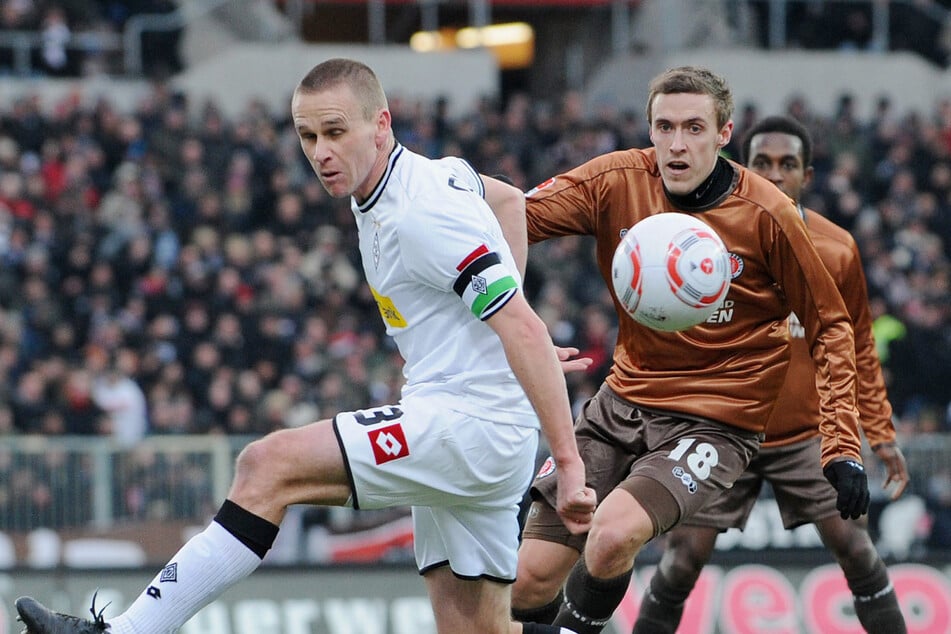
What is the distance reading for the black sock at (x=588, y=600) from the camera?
638cm

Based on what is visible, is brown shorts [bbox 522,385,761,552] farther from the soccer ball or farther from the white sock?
the white sock

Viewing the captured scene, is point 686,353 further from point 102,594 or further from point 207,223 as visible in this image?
point 207,223

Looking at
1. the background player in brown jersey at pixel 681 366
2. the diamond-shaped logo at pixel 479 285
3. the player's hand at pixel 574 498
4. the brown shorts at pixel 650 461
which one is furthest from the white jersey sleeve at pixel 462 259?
the brown shorts at pixel 650 461

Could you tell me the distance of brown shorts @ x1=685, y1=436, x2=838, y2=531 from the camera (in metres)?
7.55

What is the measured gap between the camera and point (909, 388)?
1655 centimetres

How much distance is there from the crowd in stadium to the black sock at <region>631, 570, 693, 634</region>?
21.0 ft

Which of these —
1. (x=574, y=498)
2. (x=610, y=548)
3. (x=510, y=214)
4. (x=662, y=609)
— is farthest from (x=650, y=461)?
(x=662, y=609)

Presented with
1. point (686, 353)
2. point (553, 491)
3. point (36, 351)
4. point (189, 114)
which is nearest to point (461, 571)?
point (553, 491)

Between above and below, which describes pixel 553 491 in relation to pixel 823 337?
below

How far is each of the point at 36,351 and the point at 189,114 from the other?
5.27 m

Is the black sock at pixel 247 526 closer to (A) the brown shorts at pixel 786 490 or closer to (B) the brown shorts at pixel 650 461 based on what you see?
(B) the brown shorts at pixel 650 461

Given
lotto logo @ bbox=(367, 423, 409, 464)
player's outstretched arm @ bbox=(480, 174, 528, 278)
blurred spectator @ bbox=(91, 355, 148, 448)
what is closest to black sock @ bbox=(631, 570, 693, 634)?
player's outstretched arm @ bbox=(480, 174, 528, 278)

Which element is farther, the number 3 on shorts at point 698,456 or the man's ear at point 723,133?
the man's ear at point 723,133

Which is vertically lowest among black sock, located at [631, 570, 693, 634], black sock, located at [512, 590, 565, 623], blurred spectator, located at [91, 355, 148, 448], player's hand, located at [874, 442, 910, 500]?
blurred spectator, located at [91, 355, 148, 448]
